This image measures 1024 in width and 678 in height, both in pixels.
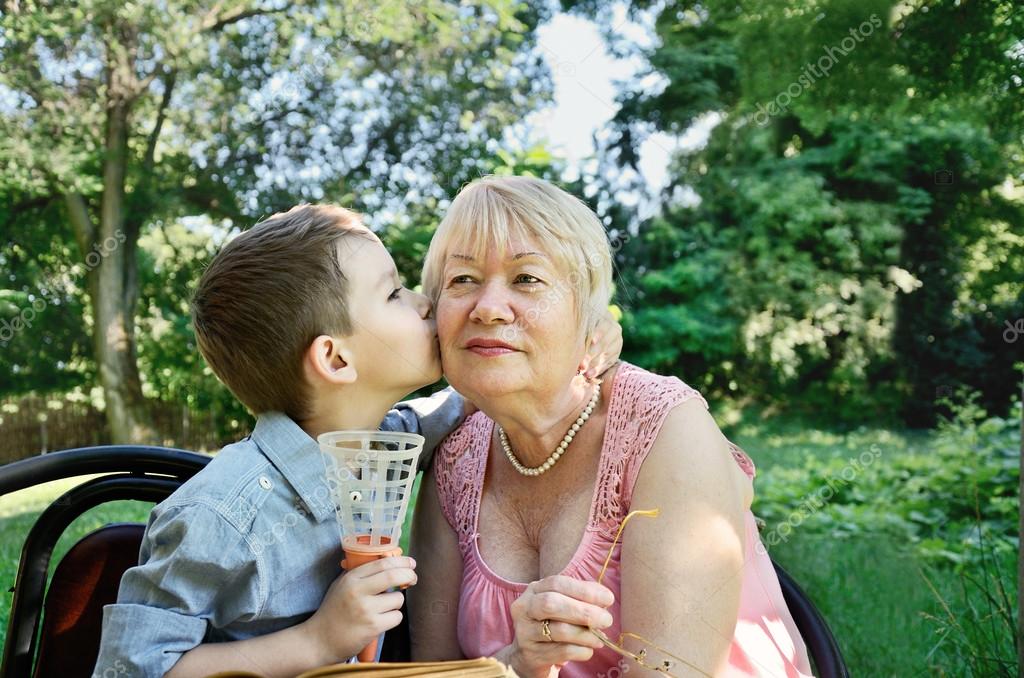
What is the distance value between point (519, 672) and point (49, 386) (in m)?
15.0

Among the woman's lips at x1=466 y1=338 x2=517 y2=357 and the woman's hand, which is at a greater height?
the woman's lips at x1=466 y1=338 x2=517 y2=357

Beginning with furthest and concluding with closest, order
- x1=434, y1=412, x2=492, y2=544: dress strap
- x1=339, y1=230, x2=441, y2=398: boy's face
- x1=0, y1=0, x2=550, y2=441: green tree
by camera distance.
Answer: x1=0, y1=0, x2=550, y2=441: green tree → x1=434, y1=412, x2=492, y2=544: dress strap → x1=339, y1=230, x2=441, y2=398: boy's face

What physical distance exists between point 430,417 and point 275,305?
2.00ft

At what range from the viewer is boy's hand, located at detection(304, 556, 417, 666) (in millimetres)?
1455

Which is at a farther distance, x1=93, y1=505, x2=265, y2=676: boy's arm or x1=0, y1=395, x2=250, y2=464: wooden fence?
x1=0, y1=395, x2=250, y2=464: wooden fence

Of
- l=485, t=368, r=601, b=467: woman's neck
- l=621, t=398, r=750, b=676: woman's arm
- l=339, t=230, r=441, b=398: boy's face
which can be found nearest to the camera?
l=621, t=398, r=750, b=676: woman's arm

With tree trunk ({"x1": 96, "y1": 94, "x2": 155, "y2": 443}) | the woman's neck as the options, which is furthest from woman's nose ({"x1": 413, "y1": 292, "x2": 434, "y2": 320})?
tree trunk ({"x1": 96, "y1": 94, "x2": 155, "y2": 443})

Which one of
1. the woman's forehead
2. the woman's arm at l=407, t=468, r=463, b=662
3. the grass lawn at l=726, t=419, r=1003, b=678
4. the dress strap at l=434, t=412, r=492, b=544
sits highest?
the woman's forehead

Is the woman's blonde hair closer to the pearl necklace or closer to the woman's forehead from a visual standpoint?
the woman's forehead

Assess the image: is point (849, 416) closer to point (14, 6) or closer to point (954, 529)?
point (954, 529)

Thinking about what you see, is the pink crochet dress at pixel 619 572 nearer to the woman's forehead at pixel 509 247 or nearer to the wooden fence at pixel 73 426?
the woman's forehead at pixel 509 247

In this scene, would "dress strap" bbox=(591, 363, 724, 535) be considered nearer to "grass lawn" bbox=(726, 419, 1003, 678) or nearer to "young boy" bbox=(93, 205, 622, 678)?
"young boy" bbox=(93, 205, 622, 678)

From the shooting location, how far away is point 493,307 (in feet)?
5.94

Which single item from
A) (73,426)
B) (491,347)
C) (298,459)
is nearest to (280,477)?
(298,459)
